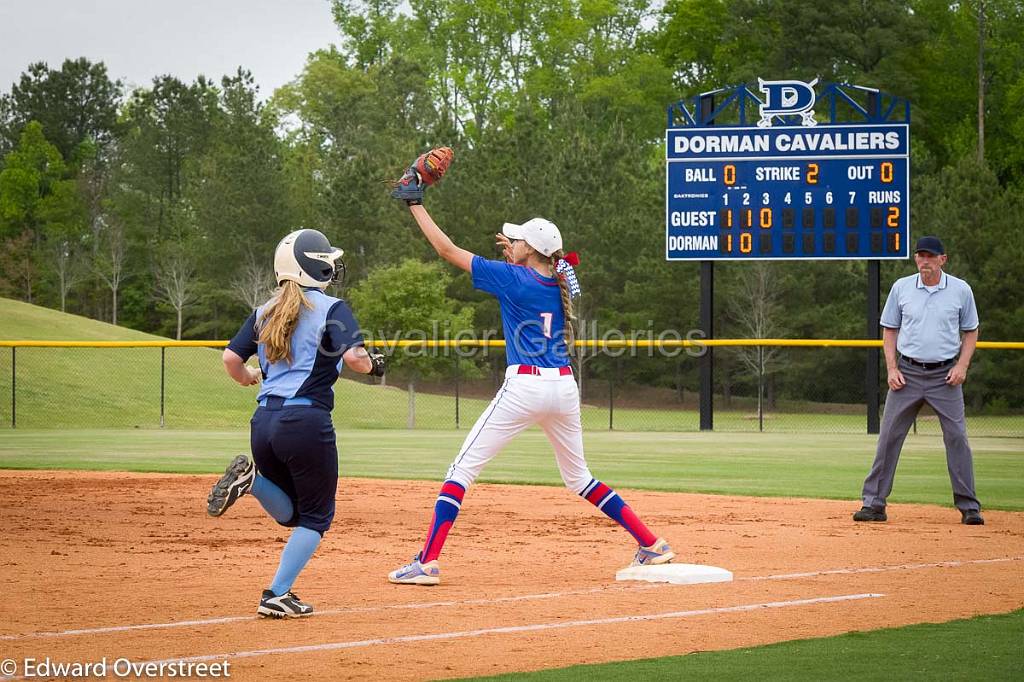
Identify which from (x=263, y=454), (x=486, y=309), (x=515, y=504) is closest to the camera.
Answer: (x=263, y=454)

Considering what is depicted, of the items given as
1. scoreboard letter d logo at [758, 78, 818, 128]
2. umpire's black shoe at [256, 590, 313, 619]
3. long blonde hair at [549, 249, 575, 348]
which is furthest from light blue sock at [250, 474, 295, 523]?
scoreboard letter d logo at [758, 78, 818, 128]

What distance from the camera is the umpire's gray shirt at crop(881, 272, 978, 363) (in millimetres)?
10250

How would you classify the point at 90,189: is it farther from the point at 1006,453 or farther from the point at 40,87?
the point at 1006,453

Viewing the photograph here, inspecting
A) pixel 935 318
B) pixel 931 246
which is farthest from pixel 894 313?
pixel 931 246

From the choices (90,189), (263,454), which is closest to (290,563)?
(263,454)

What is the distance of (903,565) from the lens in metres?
8.23

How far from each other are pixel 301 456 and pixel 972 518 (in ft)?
20.6

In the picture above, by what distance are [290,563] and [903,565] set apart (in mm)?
3964

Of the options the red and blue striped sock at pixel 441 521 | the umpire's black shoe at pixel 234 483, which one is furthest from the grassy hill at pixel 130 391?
the umpire's black shoe at pixel 234 483

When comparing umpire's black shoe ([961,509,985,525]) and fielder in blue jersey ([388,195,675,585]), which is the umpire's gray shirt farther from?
fielder in blue jersey ([388,195,675,585])

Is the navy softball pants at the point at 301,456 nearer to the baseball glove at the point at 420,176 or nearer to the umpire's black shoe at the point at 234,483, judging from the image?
the umpire's black shoe at the point at 234,483

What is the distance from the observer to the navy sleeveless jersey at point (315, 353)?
247 inches

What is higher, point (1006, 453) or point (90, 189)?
point (90, 189)

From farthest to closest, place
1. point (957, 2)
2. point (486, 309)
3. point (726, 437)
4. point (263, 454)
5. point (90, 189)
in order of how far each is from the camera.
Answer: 1. point (90, 189)
2. point (957, 2)
3. point (486, 309)
4. point (726, 437)
5. point (263, 454)
